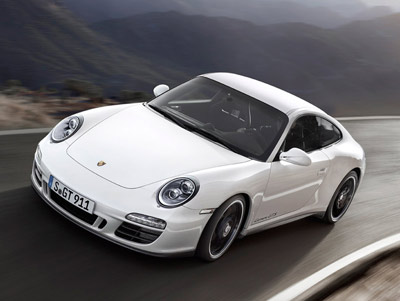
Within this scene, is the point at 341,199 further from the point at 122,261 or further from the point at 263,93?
the point at 122,261

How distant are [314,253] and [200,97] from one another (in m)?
1.88

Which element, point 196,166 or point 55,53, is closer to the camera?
point 196,166

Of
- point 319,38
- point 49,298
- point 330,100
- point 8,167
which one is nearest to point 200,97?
point 8,167

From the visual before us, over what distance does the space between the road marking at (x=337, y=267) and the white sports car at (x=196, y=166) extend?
59 cm

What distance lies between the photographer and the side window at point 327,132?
19.0 feet

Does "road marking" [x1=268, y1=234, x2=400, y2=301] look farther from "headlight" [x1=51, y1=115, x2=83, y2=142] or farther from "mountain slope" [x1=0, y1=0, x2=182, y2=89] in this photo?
"mountain slope" [x1=0, y1=0, x2=182, y2=89]

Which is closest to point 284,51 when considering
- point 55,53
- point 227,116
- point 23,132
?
point 55,53

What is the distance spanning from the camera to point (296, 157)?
15.9 ft

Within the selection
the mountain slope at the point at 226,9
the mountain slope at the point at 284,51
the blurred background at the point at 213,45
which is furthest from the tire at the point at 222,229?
the mountain slope at the point at 226,9

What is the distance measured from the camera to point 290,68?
40750 mm

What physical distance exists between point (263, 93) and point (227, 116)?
0.49 meters

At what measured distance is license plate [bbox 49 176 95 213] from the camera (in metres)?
4.02

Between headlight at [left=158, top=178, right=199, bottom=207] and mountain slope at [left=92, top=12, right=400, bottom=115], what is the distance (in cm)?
3012

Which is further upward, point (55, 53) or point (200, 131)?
point (200, 131)
